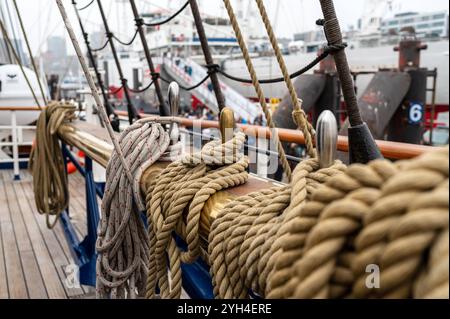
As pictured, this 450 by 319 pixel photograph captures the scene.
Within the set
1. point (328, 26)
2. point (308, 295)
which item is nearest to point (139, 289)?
point (328, 26)

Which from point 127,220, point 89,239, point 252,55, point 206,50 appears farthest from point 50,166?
point 252,55

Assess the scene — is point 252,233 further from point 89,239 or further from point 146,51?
point 89,239

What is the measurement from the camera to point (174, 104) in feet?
4.06

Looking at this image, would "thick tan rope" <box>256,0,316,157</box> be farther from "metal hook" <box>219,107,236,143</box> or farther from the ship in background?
the ship in background

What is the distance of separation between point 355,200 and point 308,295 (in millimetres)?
93

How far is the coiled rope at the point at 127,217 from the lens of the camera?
1.20m

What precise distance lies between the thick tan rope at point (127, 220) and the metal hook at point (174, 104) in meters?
0.03

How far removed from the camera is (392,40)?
539 inches

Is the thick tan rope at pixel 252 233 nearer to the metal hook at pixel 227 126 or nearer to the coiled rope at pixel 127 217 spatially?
the metal hook at pixel 227 126

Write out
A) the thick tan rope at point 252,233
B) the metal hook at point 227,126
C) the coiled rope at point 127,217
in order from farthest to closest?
the coiled rope at point 127,217, the metal hook at point 227,126, the thick tan rope at point 252,233

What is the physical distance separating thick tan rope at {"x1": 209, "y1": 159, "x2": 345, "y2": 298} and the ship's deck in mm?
1794

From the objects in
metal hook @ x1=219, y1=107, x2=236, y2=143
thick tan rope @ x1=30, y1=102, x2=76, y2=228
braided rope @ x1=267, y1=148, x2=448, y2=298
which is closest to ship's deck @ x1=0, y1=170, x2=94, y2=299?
thick tan rope @ x1=30, y1=102, x2=76, y2=228

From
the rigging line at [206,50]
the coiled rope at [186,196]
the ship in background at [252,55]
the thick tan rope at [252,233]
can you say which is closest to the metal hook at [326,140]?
the thick tan rope at [252,233]

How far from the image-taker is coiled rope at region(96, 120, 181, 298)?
3.93ft
